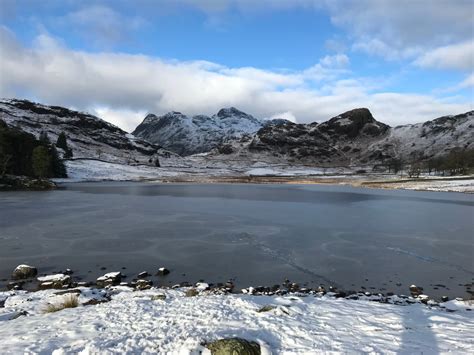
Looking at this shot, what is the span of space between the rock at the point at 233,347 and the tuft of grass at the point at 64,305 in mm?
6720

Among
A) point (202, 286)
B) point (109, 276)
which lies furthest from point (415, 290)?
point (109, 276)

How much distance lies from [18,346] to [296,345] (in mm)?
6753

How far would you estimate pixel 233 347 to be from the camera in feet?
29.4

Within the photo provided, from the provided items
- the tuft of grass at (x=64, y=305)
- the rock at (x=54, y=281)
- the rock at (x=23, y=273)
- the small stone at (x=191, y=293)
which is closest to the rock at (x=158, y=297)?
the small stone at (x=191, y=293)

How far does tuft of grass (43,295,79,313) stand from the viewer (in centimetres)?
1291

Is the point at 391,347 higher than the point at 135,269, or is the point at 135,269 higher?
the point at 391,347

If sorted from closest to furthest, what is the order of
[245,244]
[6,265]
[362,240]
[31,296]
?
[31,296] < [6,265] < [245,244] < [362,240]

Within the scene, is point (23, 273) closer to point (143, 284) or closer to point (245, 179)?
point (143, 284)

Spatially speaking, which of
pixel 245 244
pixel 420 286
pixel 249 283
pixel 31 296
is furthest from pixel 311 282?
pixel 31 296

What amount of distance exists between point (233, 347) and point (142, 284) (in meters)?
11.0

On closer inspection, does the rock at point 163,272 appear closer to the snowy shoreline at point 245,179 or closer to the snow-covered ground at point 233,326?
the snow-covered ground at point 233,326

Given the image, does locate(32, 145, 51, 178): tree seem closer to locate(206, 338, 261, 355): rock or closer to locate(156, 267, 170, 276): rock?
locate(156, 267, 170, 276): rock

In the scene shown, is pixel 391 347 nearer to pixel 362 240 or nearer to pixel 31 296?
pixel 31 296

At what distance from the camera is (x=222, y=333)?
10.1 metres
